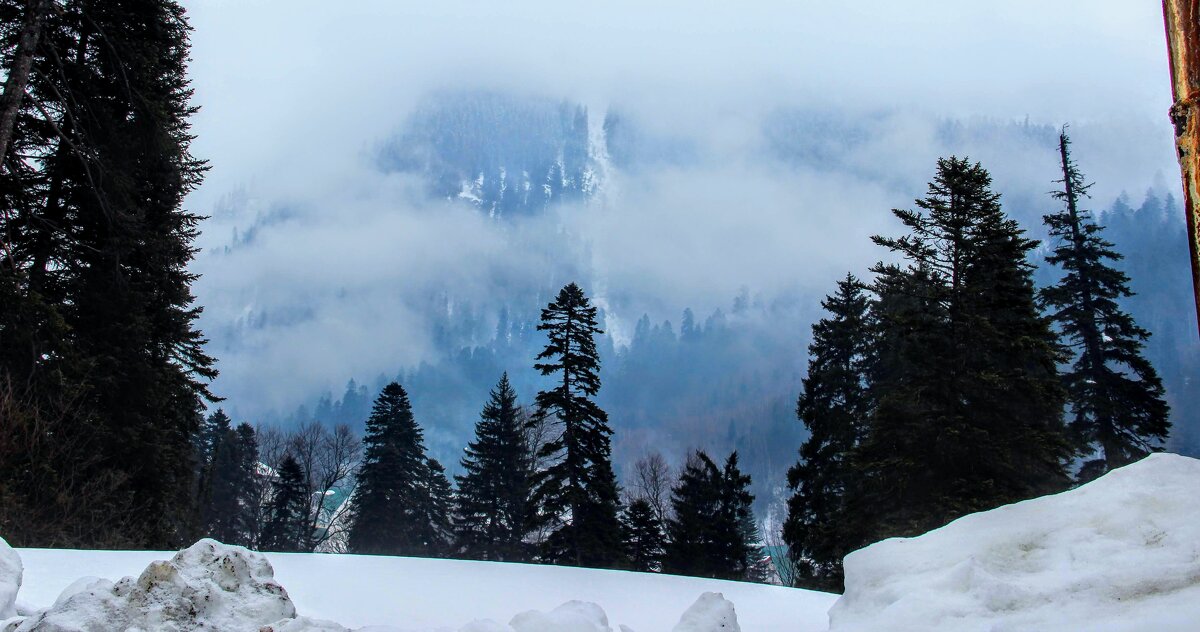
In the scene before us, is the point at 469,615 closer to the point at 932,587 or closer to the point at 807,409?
the point at 932,587

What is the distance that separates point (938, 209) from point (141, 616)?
655 inches

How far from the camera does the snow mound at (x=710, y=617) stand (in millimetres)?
3065

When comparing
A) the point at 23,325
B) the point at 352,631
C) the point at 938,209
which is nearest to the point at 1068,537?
the point at 352,631

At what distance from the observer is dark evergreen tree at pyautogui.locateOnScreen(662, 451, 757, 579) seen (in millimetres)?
29312

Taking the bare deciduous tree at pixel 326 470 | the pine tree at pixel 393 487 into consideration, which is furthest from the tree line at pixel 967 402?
the bare deciduous tree at pixel 326 470

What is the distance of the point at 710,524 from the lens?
98.4 ft

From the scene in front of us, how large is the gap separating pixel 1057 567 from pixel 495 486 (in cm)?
3226

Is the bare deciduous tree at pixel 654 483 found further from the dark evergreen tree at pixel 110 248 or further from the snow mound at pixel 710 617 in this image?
the snow mound at pixel 710 617

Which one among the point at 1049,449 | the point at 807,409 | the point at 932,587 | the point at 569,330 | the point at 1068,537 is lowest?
the point at 932,587

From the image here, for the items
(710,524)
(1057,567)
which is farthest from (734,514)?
(1057,567)

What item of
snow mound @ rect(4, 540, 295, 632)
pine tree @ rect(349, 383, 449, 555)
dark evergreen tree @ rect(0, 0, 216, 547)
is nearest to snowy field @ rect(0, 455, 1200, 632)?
snow mound @ rect(4, 540, 295, 632)

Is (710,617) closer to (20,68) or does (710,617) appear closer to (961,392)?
(20,68)

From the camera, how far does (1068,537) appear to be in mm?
2682

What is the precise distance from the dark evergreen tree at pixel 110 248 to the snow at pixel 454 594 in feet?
22.8
